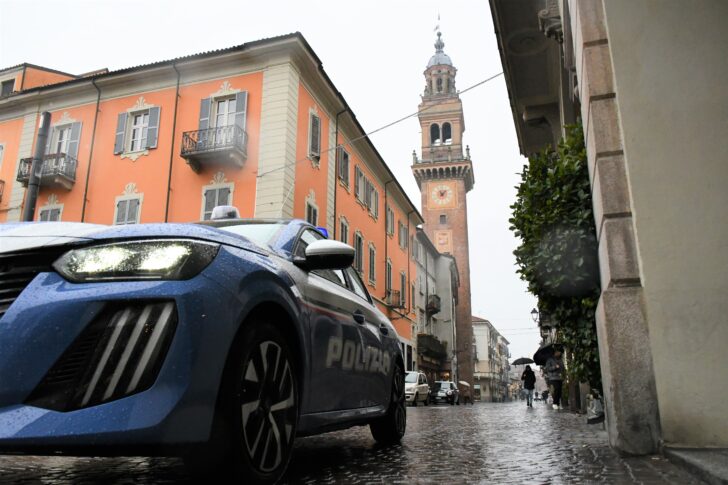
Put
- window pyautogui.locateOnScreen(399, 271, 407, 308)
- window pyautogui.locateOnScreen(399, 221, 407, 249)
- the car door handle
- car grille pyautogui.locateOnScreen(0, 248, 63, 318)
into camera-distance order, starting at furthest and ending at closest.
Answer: window pyautogui.locateOnScreen(399, 221, 407, 249)
window pyautogui.locateOnScreen(399, 271, 407, 308)
the car door handle
car grille pyautogui.locateOnScreen(0, 248, 63, 318)

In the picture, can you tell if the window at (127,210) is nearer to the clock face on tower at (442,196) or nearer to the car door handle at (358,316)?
the car door handle at (358,316)

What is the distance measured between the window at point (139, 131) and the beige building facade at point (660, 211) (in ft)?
60.4

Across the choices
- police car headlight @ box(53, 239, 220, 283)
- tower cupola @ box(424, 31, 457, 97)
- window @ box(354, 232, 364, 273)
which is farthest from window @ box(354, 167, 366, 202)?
tower cupola @ box(424, 31, 457, 97)

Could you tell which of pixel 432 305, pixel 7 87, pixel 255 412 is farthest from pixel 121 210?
pixel 432 305

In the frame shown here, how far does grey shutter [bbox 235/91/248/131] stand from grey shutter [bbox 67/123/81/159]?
6368 millimetres

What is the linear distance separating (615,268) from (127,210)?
1846 centimetres

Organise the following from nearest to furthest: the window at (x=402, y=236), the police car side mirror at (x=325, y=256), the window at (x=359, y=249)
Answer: the police car side mirror at (x=325, y=256) < the window at (x=359, y=249) < the window at (x=402, y=236)

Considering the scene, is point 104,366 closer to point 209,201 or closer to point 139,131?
point 209,201

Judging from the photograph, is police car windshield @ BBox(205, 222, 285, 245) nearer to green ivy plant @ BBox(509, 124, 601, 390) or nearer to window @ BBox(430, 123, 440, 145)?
green ivy plant @ BBox(509, 124, 601, 390)

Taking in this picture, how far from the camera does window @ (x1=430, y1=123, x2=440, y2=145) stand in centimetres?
6456

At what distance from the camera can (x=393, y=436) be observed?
507 cm

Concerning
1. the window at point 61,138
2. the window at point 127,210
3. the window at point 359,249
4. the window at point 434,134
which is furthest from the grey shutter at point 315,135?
the window at point 434,134

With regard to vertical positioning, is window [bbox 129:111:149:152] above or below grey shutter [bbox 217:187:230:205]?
above

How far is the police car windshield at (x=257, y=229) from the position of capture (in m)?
3.49
